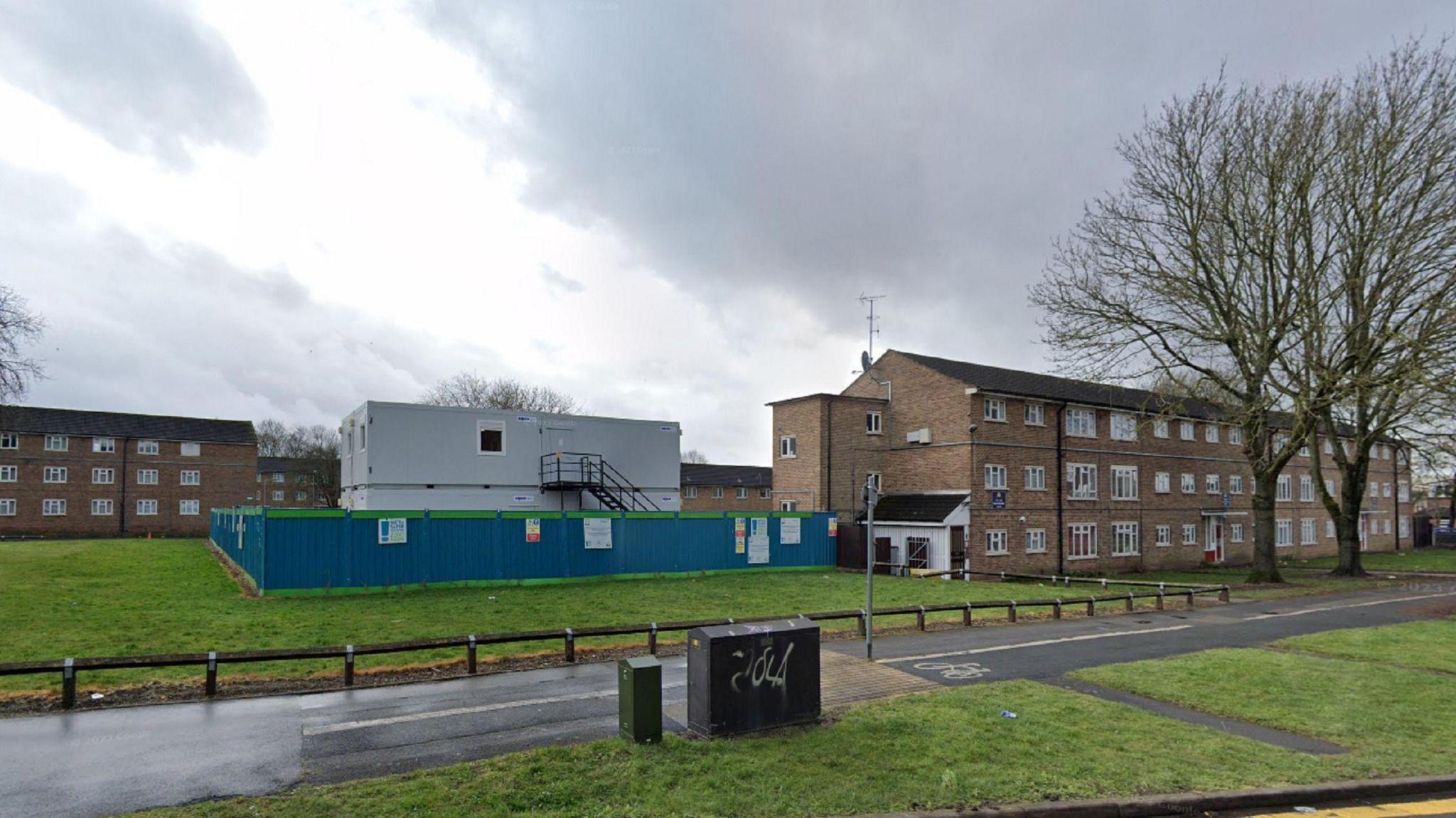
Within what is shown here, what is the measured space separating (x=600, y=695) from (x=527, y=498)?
18.0 meters

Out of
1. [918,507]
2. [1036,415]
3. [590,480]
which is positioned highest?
[1036,415]

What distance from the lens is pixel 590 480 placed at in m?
28.6

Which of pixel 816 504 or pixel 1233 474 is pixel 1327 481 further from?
pixel 816 504

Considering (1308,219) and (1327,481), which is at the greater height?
(1308,219)

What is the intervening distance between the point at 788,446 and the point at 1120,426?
1655 cm

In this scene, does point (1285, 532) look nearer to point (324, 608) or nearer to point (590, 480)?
point (590, 480)

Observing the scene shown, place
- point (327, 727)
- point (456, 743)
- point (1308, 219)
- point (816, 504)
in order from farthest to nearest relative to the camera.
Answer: point (816, 504)
point (1308, 219)
point (327, 727)
point (456, 743)

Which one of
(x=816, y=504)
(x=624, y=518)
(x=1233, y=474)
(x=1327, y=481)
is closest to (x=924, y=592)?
(x=624, y=518)

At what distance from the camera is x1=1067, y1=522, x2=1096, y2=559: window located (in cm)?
3588

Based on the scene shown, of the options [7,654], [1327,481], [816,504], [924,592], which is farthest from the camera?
[1327,481]

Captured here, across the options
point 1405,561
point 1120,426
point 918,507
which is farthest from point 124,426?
point 1405,561

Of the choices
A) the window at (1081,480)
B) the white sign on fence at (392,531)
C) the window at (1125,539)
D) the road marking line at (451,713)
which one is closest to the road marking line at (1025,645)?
the road marking line at (451,713)

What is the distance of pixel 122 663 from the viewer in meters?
9.84

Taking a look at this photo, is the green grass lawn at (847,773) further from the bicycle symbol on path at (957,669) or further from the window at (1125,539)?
the window at (1125,539)
